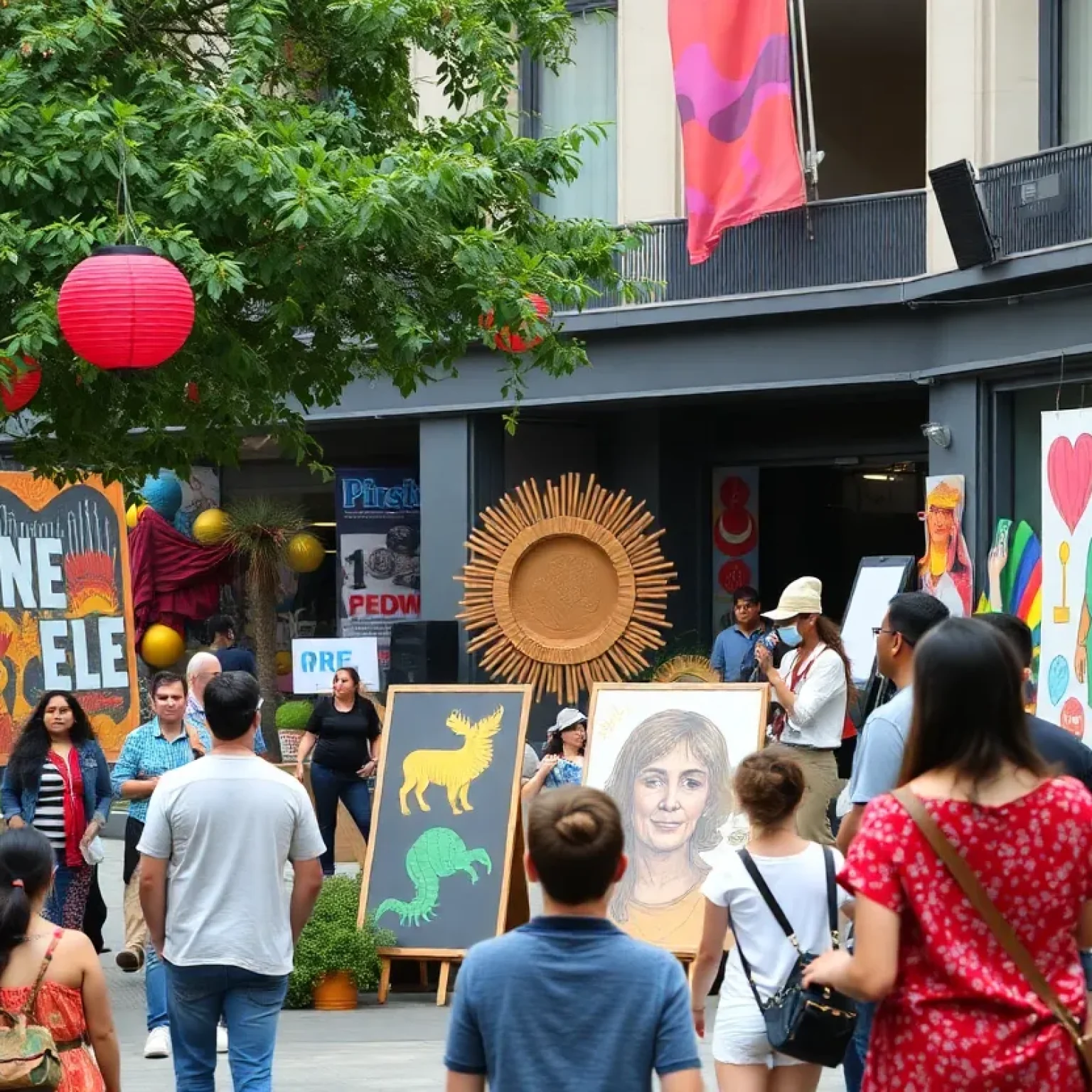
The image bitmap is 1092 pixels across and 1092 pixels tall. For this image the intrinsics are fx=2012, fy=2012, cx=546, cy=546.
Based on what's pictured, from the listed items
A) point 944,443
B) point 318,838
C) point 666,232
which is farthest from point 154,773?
point 666,232

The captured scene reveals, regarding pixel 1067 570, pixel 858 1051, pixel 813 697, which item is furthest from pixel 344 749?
pixel 858 1051

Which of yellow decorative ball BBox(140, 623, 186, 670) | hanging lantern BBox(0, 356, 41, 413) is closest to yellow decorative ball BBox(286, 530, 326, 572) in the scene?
yellow decorative ball BBox(140, 623, 186, 670)

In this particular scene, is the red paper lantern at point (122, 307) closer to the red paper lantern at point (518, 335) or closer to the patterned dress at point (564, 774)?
the red paper lantern at point (518, 335)

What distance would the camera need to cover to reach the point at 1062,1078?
144 inches

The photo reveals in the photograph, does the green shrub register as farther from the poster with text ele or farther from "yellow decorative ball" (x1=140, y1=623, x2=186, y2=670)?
"yellow decorative ball" (x1=140, y1=623, x2=186, y2=670)

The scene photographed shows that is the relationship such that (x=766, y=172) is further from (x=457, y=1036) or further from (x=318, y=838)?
(x=457, y=1036)

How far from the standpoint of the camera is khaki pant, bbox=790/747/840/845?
10.1m

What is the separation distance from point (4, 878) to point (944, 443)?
12.4m

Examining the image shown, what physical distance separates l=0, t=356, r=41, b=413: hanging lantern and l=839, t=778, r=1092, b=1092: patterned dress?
614 cm

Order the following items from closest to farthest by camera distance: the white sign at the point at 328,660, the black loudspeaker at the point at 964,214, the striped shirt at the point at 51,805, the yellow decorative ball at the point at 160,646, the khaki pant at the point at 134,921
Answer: the striped shirt at the point at 51,805
the khaki pant at the point at 134,921
the black loudspeaker at the point at 964,214
the white sign at the point at 328,660
the yellow decorative ball at the point at 160,646

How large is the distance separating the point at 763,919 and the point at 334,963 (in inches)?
216

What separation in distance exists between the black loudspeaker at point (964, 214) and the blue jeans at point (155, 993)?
29.6 ft

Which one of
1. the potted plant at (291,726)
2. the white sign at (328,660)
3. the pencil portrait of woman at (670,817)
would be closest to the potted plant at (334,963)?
the pencil portrait of woman at (670,817)

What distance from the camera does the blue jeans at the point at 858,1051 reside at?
20.6ft
